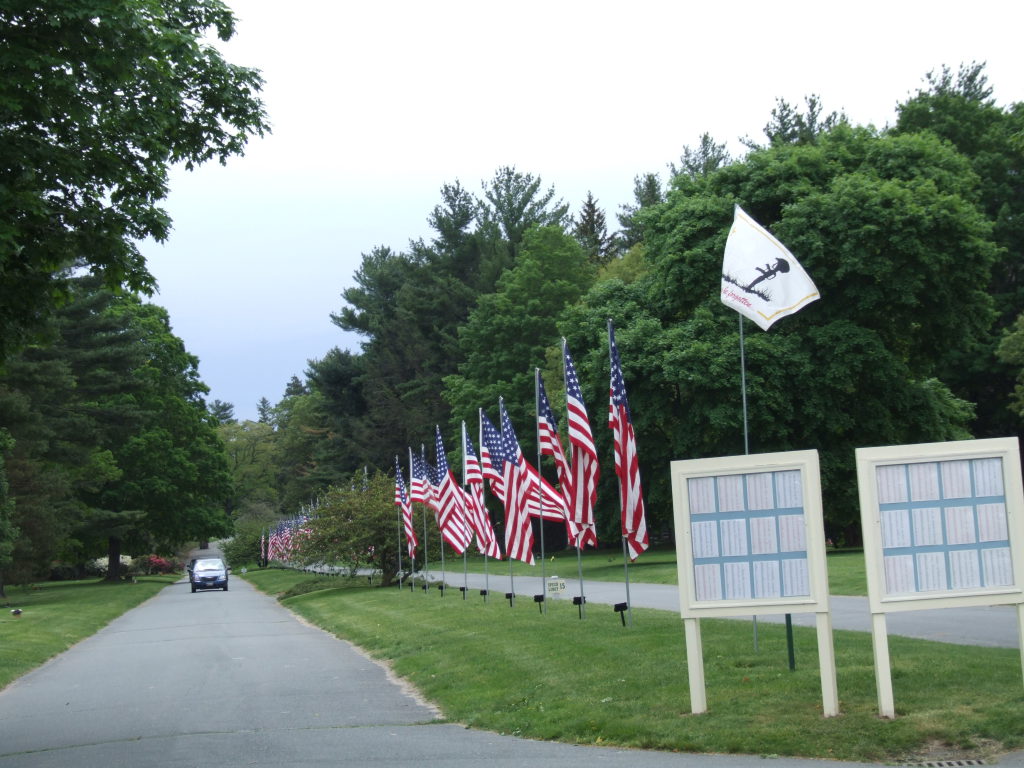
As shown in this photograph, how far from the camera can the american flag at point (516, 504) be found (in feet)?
75.3

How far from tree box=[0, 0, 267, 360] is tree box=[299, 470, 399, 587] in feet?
87.4

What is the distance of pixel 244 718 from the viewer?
12977mm

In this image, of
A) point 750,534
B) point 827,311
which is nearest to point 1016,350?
point 827,311

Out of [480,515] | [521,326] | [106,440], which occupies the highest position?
[521,326]

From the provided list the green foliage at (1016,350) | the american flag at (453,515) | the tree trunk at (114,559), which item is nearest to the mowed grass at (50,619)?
the tree trunk at (114,559)

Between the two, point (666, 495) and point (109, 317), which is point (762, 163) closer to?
point (666, 495)

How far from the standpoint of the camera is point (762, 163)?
4119 cm

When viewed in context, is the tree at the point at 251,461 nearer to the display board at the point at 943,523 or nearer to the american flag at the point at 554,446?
the american flag at the point at 554,446

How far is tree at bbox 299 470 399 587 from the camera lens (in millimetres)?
39094

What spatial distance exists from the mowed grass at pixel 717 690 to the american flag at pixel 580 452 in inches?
71.3

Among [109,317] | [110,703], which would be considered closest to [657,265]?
A: [109,317]

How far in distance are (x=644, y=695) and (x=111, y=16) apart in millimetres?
7904

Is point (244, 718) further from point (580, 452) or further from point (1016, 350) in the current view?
point (1016, 350)

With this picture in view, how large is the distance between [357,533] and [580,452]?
21.4 metres
